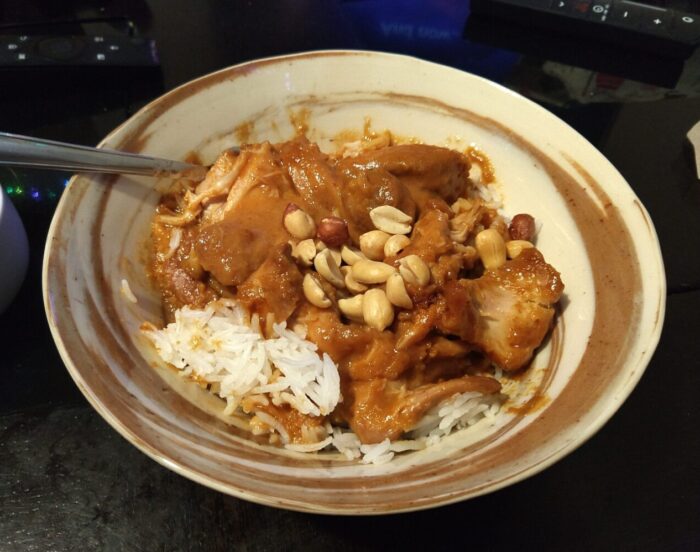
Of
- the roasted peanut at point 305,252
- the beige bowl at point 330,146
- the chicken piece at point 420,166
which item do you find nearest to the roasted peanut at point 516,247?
the beige bowl at point 330,146

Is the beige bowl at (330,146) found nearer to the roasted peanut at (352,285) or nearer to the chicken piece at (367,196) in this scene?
the chicken piece at (367,196)

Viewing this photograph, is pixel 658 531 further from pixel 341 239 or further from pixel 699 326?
pixel 341 239

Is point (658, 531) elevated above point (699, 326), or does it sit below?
below

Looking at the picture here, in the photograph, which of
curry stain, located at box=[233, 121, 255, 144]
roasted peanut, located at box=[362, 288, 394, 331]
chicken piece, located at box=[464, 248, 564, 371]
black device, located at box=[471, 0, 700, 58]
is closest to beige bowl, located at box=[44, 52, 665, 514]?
curry stain, located at box=[233, 121, 255, 144]

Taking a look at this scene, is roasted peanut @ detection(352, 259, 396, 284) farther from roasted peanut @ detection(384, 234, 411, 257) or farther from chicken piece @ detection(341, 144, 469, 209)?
chicken piece @ detection(341, 144, 469, 209)

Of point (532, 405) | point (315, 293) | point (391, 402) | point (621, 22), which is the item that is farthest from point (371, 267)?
point (621, 22)

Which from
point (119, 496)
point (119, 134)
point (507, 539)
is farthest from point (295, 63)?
point (507, 539)
